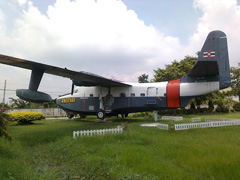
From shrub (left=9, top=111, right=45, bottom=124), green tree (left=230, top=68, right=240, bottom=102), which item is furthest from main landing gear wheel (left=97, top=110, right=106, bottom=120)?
green tree (left=230, top=68, right=240, bottom=102)

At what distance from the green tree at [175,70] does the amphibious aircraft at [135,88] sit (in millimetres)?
15715

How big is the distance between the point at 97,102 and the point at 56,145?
9408 mm

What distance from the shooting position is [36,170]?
4688mm

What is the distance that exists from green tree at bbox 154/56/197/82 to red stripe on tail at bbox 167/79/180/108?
53.2 ft

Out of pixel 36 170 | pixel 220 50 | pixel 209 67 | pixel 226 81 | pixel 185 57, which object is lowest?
pixel 36 170

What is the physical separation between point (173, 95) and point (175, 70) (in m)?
17.5

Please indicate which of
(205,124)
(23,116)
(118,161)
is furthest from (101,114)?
(118,161)

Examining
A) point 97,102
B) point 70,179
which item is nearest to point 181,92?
point 97,102

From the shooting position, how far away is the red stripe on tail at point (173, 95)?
1431 centimetres

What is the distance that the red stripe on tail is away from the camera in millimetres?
14312

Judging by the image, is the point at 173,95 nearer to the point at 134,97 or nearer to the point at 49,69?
the point at 134,97

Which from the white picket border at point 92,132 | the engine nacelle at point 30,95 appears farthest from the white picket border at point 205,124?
the engine nacelle at point 30,95

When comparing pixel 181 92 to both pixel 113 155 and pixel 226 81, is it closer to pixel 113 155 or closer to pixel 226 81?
pixel 226 81

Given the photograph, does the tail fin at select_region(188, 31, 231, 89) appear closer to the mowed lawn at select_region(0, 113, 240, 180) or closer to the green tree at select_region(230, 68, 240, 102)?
the mowed lawn at select_region(0, 113, 240, 180)
